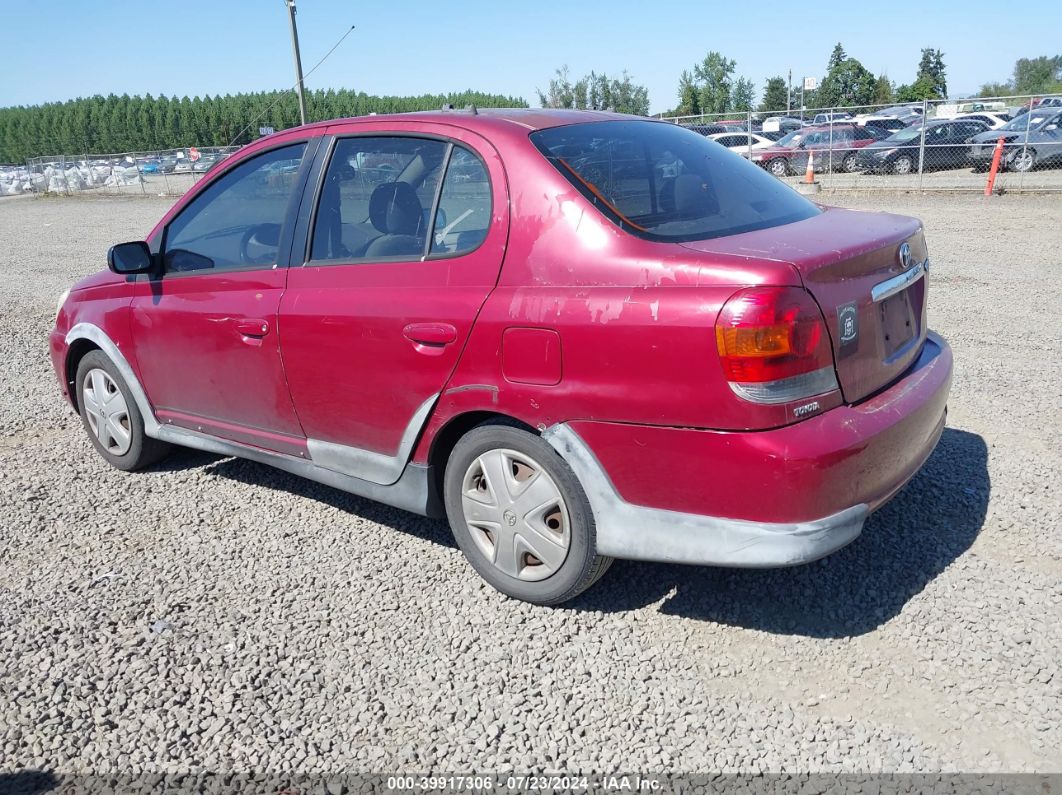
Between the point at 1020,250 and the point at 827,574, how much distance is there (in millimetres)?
9251

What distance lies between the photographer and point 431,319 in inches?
126

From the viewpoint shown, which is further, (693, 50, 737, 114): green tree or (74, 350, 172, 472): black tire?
(693, 50, 737, 114): green tree

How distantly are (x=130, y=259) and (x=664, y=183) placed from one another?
273 cm

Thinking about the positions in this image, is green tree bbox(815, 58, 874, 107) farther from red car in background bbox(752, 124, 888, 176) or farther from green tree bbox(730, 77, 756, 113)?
red car in background bbox(752, 124, 888, 176)

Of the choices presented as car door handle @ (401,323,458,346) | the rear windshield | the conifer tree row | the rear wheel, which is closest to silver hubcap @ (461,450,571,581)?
car door handle @ (401,323,458,346)

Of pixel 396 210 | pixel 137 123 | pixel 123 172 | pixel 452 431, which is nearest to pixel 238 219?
pixel 396 210

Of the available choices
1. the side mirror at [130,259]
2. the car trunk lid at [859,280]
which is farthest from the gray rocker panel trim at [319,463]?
the car trunk lid at [859,280]

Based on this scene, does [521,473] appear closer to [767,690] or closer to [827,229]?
[767,690]

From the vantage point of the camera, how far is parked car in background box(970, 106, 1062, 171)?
2061 cm

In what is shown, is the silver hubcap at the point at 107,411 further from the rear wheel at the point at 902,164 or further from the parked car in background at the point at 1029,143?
the rear wheel at the point at 902,164

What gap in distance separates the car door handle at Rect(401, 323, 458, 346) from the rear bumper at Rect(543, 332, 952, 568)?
0.54 m

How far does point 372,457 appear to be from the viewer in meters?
3.60

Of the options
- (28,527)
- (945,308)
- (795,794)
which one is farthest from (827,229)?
(945,308)

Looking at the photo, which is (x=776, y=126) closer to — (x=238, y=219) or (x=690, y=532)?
(x=238, y=219)
